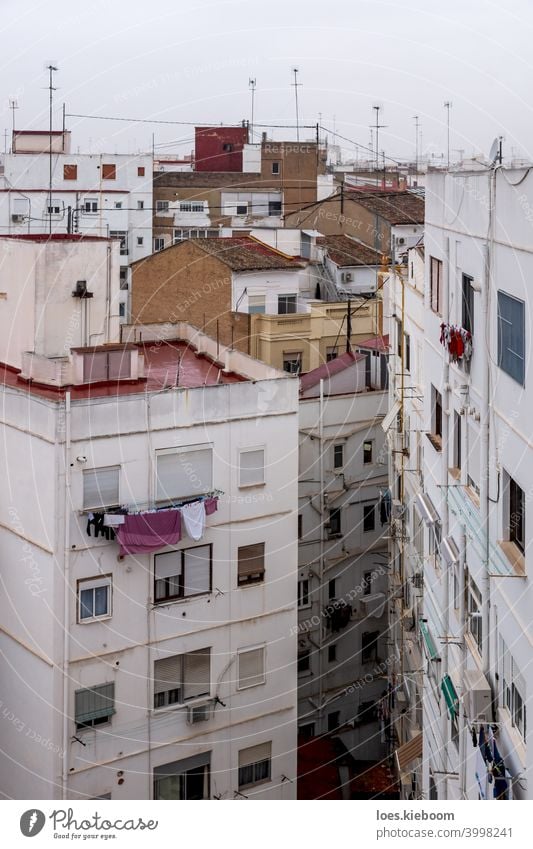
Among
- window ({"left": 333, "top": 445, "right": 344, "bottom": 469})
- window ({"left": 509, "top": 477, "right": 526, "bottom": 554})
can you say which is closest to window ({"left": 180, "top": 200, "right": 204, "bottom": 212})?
window ({"left": 333, "top": 445, "right": 344, "bottom": 469})

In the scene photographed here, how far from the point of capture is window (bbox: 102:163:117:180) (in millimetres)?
34688

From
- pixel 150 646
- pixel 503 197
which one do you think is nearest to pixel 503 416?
pixel 503 197

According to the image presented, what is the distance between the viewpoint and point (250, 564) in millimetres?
12883

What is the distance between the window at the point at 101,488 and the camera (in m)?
Answer: 11.7

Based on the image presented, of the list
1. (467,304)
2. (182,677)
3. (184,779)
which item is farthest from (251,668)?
(467,304)

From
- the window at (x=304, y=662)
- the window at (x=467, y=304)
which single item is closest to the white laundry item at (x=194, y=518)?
the window at (x=467, y=304)

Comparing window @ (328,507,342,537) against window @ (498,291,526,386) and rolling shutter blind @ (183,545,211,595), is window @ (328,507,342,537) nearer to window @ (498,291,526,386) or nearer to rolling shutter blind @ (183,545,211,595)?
rolling shutter blind @ (183,545,211,595)

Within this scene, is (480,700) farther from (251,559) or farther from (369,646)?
(369,646)

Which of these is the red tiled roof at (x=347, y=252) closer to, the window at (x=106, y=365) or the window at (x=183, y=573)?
the window at (x=106, y=365)

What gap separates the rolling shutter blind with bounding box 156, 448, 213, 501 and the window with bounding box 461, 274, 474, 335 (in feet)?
15.6

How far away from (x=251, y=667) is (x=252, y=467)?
224 centimetres

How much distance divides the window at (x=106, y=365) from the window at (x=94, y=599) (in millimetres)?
2240

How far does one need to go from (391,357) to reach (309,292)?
8.09 metres

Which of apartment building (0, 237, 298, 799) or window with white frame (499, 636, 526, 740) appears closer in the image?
window with white frame (499, 636, 526, 740)
